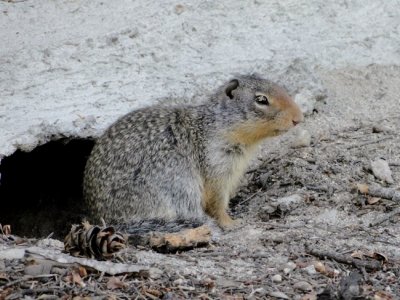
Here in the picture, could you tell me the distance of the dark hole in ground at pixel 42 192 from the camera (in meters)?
7.55

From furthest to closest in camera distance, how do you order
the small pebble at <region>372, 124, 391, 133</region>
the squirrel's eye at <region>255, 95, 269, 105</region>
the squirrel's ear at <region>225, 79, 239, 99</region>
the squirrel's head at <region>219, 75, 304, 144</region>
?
the small pebble at <region>372, 124, 391, 133</region>
the squirrel's ear at <region>225, 79, 239, 99</region>
the squirrel's eye at <region>255, 95, 269, 105</region>
the squirrel's head at <region>219, 75, 304, 144</region>

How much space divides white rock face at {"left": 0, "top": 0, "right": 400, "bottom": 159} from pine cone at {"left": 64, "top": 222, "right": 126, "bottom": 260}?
6.13 ft

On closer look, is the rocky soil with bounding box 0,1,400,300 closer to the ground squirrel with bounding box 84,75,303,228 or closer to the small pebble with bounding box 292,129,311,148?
the small pebble with bounding box 292,129,311,148

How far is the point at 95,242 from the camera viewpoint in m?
4.40

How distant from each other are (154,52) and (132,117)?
3.57 ft

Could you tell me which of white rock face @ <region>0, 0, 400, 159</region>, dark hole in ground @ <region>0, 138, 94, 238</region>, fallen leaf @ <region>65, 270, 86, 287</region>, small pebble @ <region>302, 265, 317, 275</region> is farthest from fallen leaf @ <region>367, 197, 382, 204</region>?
dark hole in ground @ <region>0, 138, 94, 238</region>

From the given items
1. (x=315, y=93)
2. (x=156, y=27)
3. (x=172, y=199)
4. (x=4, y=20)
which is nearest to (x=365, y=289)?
(x=172, y=199)

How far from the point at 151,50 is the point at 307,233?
100 inches

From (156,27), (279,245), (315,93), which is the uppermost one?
(156,27)

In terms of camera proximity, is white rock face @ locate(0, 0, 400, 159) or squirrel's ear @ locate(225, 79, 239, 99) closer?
squirrel's ear @ locate(225, 79, 239, 99)

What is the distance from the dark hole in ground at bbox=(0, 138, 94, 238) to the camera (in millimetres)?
7555

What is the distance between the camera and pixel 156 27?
7.16 meters

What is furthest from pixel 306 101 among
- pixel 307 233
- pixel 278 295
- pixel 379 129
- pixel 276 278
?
pixel 278 295

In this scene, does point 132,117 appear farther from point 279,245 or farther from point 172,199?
point 279,245
